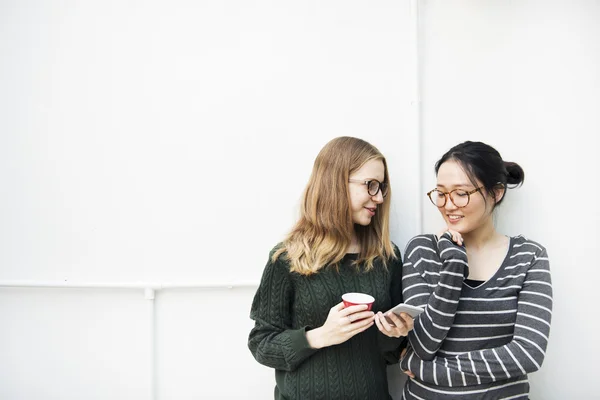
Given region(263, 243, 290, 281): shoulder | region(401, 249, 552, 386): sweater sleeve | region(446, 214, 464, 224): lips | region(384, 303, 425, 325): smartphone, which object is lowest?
region(401, 249, 552, 386): sweater sleeve

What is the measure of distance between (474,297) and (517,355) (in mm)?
200

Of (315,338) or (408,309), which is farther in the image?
(315,338)

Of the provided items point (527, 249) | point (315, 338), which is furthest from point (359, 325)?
point (527, 249)

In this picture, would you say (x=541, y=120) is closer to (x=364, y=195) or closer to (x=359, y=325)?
(x=364, y=195)

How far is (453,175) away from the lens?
133cm

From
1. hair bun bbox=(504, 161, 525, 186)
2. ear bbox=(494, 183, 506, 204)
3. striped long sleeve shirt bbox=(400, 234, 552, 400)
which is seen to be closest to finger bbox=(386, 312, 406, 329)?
striped long sleeve shirt bbox=(400, 234, 552, 400)

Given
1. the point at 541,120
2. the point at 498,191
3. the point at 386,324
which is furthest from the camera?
the point at 541,120

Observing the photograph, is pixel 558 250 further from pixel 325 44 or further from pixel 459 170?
pixel 325 44

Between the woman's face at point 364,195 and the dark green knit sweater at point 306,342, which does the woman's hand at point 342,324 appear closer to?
the dark green knit sweater at point 306,342

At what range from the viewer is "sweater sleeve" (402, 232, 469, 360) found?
1.22 meters

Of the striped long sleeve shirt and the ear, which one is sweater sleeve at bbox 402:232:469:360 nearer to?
the striped long sleeve shirt

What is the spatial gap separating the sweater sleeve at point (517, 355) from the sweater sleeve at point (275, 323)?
1.35 ft

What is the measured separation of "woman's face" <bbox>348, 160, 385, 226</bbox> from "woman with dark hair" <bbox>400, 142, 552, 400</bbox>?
0.21m

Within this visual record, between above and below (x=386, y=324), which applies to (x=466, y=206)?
above
